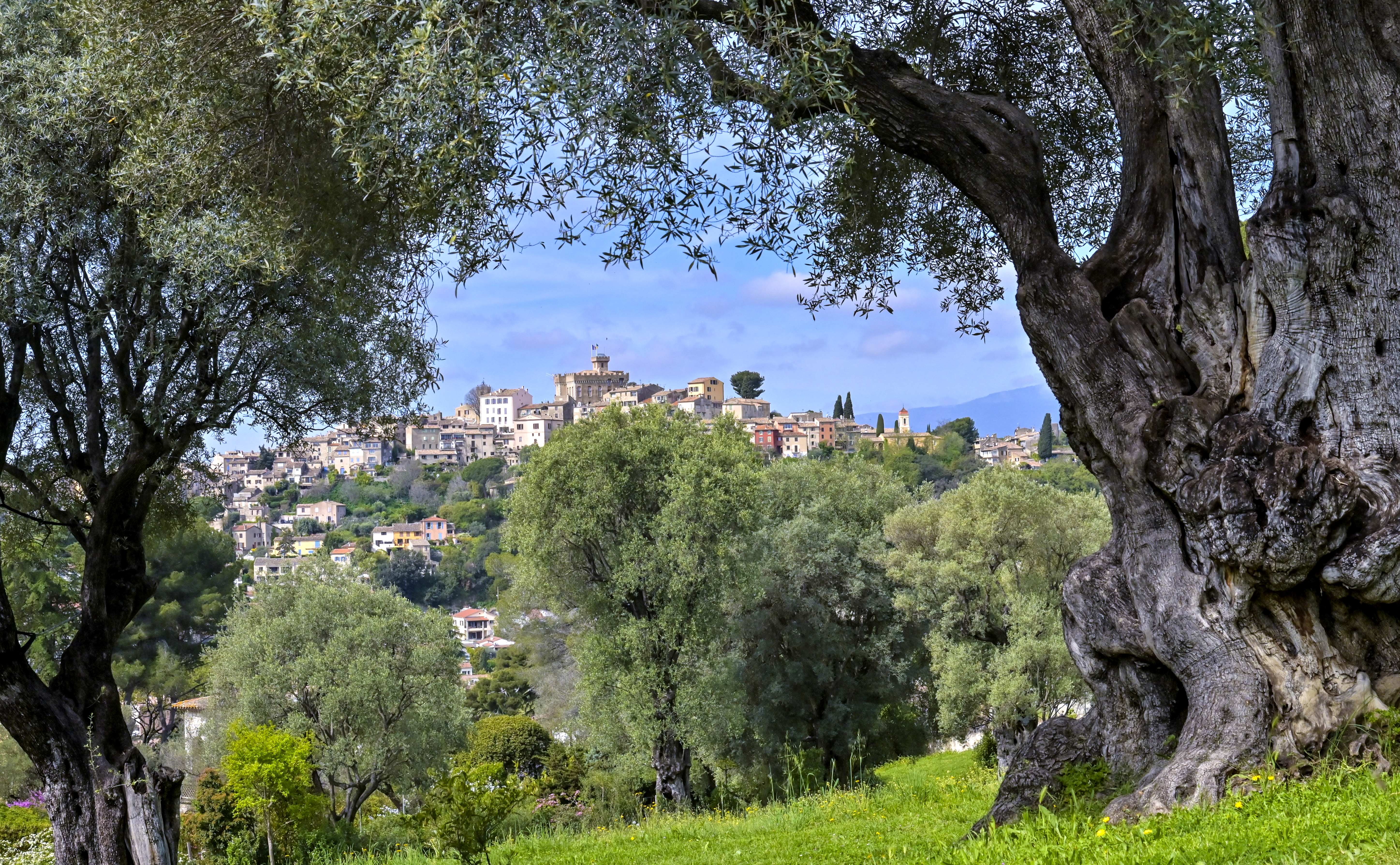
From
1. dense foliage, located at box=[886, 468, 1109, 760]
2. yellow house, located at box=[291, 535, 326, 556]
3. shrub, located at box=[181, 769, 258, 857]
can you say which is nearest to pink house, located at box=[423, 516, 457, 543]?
yellow house, located at box=[291, 535, 326, 556]

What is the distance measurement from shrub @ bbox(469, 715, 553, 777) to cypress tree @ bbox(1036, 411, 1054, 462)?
95453mm

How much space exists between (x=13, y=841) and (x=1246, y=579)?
18144 mm

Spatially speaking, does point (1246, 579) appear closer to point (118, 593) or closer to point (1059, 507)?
point (118, 593)

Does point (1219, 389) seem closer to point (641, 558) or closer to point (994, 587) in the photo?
point (641, 558)

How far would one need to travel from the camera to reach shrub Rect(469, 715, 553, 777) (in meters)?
26.6

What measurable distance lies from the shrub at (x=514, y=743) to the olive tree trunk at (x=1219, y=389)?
890 inches

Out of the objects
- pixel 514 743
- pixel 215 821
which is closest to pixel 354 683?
pixel 514 743

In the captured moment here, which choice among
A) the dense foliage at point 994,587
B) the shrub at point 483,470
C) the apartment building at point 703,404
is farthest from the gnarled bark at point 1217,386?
the apartment building at point 703,404

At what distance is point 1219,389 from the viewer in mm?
5156

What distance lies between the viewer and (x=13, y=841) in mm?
15969

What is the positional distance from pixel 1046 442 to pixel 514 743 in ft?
Answer: 329

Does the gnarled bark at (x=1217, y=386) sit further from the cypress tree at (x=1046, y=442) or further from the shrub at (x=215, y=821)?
the cypress tree at (x=1046, y=442)

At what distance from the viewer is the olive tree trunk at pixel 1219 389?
4.63 metres

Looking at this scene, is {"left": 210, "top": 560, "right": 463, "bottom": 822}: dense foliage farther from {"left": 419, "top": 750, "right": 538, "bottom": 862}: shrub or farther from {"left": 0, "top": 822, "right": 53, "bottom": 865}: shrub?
{"left": 419, "top": 750, "right": 538, "bottom": 862}: shrub
